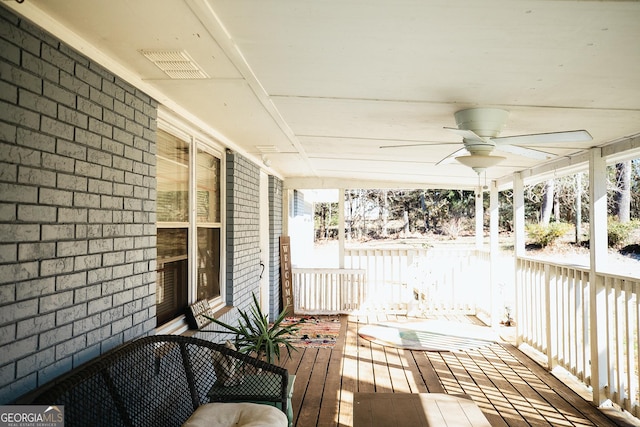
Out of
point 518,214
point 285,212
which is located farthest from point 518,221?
point 285,212

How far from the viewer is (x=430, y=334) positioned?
6.04 meters

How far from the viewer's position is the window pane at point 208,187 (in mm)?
3982

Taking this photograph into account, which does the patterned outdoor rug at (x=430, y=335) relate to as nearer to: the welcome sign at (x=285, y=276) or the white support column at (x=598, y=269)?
the welcome sign at (x=285, y=276)

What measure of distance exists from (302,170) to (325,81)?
4.21 m

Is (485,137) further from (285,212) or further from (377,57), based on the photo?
(285,212)

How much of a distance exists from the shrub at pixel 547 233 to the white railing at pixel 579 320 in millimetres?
7868

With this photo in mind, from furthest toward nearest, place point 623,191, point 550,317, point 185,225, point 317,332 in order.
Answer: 1. point 623,191
2. point 317,332
3. point 550,317
4. point 185,225

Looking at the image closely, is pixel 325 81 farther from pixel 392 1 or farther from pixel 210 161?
pixel 210 161

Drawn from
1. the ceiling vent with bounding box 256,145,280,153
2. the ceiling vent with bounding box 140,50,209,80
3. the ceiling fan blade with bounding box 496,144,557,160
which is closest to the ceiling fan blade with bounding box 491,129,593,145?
the ceiling fan blade with bounding box 496,144,557,160

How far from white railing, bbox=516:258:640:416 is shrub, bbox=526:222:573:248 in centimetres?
787

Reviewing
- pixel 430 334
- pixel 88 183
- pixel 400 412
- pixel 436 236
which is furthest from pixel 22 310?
pixel 436 236

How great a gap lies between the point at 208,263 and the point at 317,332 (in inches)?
99.9

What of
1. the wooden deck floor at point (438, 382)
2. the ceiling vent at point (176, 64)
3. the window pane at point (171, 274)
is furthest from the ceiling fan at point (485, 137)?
the window pane at point (171, 274)

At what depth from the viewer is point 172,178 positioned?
337 cm
